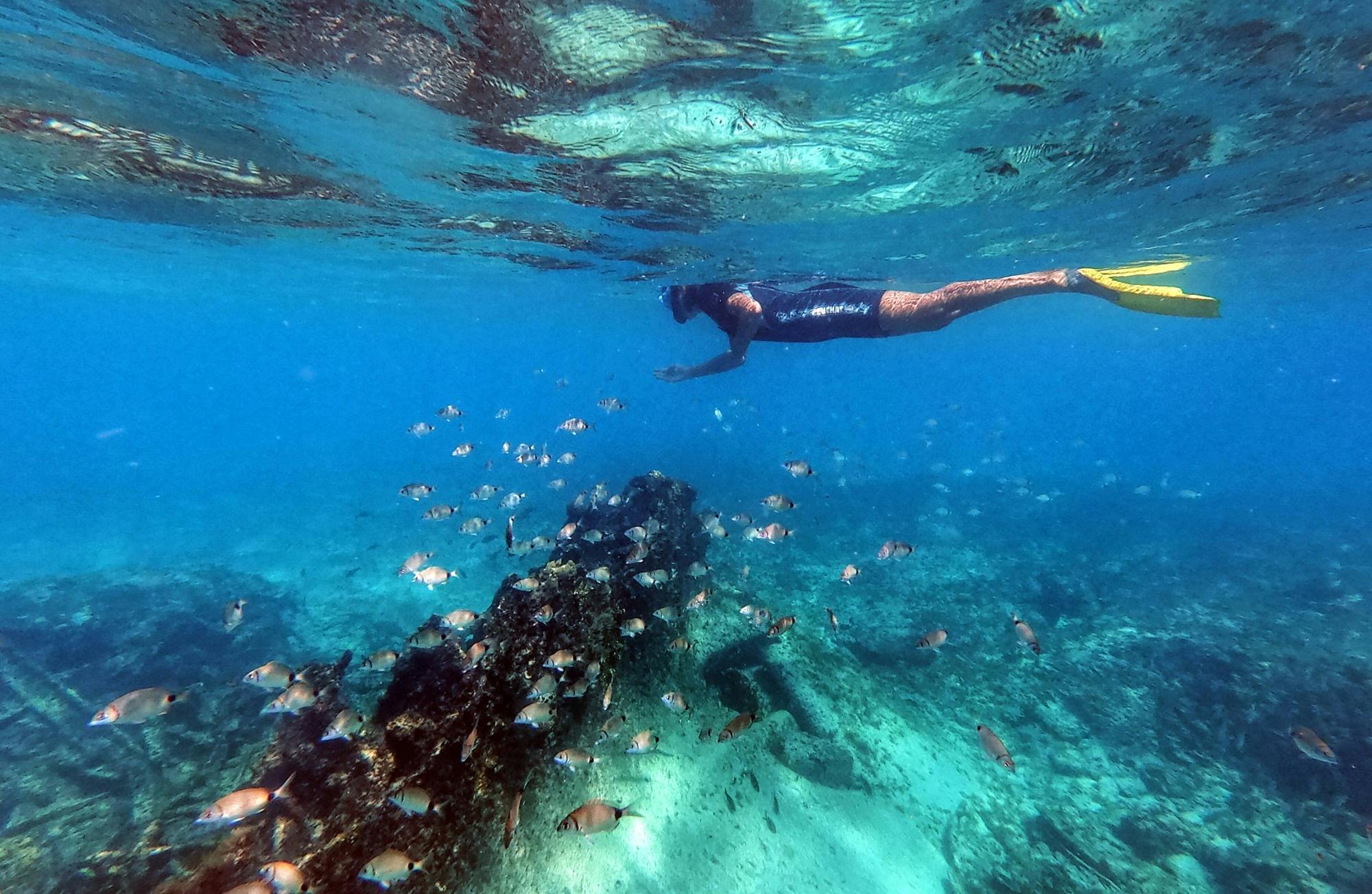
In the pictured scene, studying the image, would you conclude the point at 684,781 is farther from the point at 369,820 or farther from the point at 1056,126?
the point at 1056,126

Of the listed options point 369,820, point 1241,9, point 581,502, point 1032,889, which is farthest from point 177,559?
point 1241,9

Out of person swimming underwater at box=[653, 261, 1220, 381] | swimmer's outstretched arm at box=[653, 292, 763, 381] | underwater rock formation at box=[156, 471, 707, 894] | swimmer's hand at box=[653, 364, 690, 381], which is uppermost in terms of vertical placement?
person swimming underwater at box=[653, 261, 1220, 381]

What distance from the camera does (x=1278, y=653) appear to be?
40.2 feet

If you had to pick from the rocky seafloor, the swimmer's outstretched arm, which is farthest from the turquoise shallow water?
the swimmer's outstretched arm

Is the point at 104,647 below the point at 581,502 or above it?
below

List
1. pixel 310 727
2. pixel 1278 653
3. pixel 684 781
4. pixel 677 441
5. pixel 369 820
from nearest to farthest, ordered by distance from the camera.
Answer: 1. pixel 369 820
2. pixel 310 727
3. pixel 684 781
4. pixel 1278 653
5. pixel 677 441

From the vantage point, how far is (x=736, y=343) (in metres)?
14.1

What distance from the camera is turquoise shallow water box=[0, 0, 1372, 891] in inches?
287

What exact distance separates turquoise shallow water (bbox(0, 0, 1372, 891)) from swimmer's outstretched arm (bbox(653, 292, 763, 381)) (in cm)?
270

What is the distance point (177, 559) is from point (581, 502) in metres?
19.8

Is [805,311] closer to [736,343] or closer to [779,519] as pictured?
[736,343]

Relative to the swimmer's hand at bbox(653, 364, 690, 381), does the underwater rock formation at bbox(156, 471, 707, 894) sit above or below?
below

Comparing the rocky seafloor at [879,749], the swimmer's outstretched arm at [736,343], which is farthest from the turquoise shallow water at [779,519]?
the swimmer's outstretched arm at [736,343]

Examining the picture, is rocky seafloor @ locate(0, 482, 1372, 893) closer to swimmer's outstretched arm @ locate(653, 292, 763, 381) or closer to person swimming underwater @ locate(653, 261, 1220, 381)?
swimmer's outstretched arm @ locate(653, 292, 763, 381)
